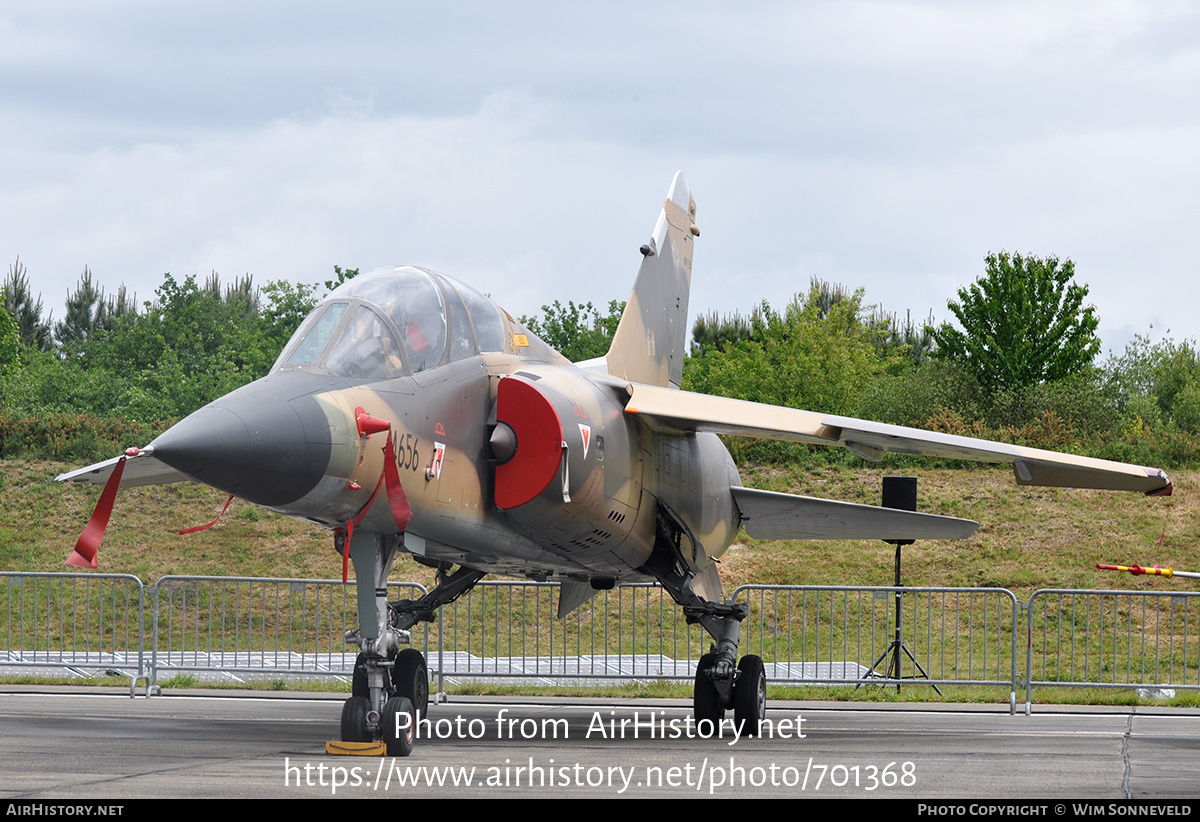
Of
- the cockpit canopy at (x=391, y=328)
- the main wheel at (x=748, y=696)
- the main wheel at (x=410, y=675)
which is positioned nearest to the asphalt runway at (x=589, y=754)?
the main wheel at (x=748, y=696)

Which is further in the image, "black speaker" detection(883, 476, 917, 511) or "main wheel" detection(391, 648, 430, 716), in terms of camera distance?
"black speaker" detection(883, 476, 917, 511)

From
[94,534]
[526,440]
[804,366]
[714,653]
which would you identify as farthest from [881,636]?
[804,366]

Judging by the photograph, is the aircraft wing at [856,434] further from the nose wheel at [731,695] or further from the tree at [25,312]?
the tree at [25,312]

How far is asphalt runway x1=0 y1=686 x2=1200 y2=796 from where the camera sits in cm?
618

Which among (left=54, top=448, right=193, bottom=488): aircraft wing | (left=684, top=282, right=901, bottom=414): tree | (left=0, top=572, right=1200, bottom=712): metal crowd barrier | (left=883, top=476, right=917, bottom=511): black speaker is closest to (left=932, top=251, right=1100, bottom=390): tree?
(left=684, top=282, right=901, bottom=414): tree

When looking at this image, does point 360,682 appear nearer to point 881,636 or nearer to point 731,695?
point 731,695

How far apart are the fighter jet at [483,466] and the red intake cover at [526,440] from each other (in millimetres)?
13

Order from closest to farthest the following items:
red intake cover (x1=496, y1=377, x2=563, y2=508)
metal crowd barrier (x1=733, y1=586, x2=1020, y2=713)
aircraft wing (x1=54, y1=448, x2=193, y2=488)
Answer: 1. red intake cover (x1=496, y1=377, x2=563, y2=508)
2. aircraft wing (x1=54, y1=448, x2=193, y2=488)
3. metal crowd barrier (x1=733, y1=586, x2=1020, y2=713)

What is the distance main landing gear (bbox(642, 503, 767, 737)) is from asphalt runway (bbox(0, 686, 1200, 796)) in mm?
328

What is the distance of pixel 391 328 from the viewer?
7.48 meters

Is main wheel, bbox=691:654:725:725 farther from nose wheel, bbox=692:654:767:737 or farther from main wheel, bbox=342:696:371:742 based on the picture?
main wheel, bbox=342:696:371:742

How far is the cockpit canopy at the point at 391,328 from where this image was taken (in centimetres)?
718

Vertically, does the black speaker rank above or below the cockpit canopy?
below

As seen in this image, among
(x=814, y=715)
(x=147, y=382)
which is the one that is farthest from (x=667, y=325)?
(x=147, y=382)
